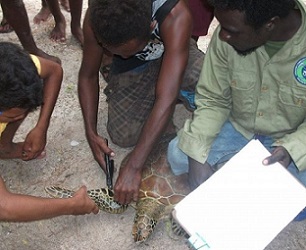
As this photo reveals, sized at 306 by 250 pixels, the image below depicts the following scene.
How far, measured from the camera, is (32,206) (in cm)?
184

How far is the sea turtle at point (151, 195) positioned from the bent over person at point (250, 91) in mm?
66

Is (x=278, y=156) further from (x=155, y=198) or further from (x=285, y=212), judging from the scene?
(x=155, y=198)

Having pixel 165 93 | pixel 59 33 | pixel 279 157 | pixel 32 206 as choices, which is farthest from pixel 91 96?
pixel 59 33

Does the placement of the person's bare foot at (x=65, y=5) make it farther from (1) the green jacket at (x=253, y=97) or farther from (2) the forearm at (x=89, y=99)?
(1) the green jacket at (x=253, y=97)

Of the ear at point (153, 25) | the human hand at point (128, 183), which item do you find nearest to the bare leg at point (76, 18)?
the ear at point (153, 25)

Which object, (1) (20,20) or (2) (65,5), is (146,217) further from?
(2) (65,5)

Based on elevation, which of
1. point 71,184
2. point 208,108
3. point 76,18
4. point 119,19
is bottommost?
point 71,184

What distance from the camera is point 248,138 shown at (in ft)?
7.36

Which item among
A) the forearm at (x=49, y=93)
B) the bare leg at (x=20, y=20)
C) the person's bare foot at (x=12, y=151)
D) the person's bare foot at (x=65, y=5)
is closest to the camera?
the forearm at (x=49, y=93)

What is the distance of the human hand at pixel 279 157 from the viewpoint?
186 centimetres

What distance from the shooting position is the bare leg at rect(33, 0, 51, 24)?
3.52m

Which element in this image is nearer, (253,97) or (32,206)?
(32,206)

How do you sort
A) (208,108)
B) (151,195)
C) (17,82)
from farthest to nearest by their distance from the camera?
(151,195) → (208,108) → (17,82)

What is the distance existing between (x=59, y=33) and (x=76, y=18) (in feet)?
0.57
